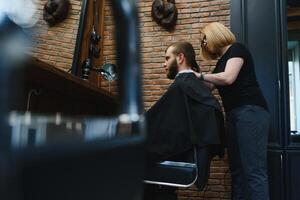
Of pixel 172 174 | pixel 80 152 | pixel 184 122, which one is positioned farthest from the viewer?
pixel 184 122

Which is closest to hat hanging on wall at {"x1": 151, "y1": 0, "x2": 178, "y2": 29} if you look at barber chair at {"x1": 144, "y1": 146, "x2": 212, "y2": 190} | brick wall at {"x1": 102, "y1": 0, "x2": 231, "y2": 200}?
brick wall at {"x1": 102, "y1": 0, "x2": 231, "y2": 200}

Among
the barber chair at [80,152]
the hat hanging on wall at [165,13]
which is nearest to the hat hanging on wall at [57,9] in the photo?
the hat hanging on wall at [165,13]

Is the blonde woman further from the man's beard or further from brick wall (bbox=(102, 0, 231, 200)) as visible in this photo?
brick wall (bbox=(102, 0, 231, 200))

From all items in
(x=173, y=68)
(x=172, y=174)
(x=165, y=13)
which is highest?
(x=165, y=13)

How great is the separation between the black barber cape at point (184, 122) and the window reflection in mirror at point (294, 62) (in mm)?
1227

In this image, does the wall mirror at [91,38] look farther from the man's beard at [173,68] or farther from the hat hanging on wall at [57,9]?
the man's beard at [173,68]

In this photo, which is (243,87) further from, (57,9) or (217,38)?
(57,9)

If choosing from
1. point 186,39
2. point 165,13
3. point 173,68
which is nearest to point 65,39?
point 165,13

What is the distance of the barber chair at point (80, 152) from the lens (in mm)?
306

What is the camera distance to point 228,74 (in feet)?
8.50

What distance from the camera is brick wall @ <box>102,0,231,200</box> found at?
3615 mm

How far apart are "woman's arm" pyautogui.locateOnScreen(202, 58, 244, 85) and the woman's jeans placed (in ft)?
0.70

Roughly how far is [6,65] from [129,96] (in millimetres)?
254

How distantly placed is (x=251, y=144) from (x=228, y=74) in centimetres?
51
